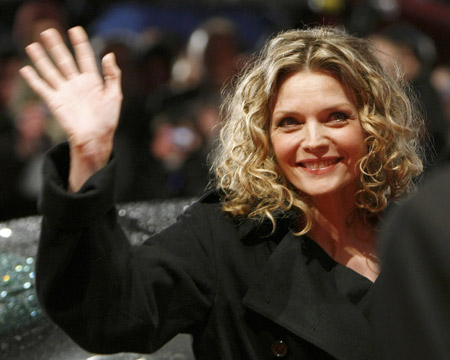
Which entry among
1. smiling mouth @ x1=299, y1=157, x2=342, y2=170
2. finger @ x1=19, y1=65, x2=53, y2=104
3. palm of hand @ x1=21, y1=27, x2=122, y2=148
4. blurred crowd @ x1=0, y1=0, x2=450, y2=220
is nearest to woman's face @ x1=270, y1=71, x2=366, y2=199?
smiling mouth @ x1=299, y1=157, x2=342, y2=170

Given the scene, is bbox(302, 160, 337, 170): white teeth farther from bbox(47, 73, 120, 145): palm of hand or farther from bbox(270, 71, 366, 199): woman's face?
bbox(47, 73, 120, 145): palm of hand

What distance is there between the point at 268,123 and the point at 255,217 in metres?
0.24

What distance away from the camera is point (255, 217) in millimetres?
1868

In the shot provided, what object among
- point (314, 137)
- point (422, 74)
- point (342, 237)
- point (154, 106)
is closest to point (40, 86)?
point (314, 137)

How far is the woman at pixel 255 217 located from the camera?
1.53 metres

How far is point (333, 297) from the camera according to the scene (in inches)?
70.6

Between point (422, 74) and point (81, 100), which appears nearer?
point (81, 100)

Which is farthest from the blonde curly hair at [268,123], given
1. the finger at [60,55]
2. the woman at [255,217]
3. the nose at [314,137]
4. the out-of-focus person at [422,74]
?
the out-of-focus person at [422,74]

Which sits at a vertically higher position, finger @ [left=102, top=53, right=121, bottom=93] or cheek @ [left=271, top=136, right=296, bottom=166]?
finger @ [left=102, top=53, right=121, bottom=93]

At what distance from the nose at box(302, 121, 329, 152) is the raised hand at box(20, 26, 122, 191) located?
479 millimetres

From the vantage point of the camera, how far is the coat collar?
170 cm

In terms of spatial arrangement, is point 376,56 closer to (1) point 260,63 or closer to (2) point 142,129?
(1) point 260,63

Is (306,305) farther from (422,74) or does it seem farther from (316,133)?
(422,74)

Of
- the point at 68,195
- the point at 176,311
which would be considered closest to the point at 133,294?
the point at 176,311
